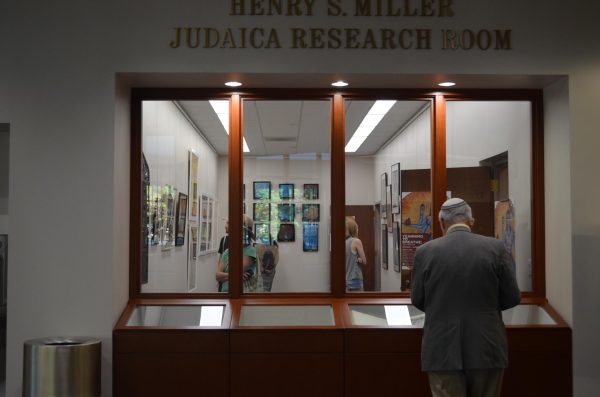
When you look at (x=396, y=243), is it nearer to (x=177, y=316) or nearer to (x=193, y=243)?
(x=193, y=243)

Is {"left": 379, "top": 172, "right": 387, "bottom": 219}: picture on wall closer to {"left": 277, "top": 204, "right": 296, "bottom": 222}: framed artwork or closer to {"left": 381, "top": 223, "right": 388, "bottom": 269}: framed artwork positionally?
{"left": 381, "top": 223, "right": 388, "bottom": 269}: framed artwork

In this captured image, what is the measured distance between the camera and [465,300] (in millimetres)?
4750

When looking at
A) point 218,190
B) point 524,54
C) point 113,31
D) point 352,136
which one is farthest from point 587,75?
point 113,31

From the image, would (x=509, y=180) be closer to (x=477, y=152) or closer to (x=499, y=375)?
(x=477, y=152)

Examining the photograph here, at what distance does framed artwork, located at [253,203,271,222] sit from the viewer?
21.8ft

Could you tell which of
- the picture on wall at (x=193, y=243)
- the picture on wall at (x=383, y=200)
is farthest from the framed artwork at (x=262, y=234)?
the picture on wall at (x=383, y=200)

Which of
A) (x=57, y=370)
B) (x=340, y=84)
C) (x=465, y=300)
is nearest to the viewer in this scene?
(x=465, y=300)

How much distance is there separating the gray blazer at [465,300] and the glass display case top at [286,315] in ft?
4.77

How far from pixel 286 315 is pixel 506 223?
7.09 feet

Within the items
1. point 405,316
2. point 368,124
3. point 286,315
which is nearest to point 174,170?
point 286,315

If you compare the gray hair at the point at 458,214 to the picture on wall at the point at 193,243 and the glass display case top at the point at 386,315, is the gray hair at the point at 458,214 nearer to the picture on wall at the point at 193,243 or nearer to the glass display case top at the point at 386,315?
the glass display case top at the point at 386,315

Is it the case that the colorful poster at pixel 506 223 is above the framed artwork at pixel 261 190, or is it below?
below

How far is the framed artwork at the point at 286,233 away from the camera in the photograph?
6719 mm

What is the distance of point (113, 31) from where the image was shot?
6066 mm
